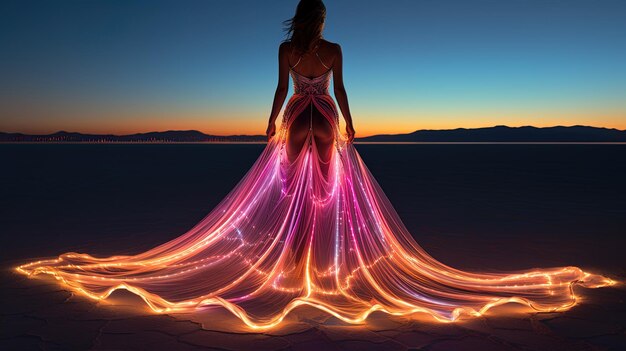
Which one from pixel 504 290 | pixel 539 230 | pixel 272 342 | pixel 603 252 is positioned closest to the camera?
pixel 272 342

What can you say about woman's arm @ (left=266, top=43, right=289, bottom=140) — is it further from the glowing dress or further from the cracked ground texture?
the cracked ground texture

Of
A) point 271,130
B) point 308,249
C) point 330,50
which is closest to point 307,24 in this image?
point 330,50

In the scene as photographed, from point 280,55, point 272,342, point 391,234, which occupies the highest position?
point 280,55

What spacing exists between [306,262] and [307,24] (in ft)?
7.14

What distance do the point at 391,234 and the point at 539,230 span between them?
13.9 ft

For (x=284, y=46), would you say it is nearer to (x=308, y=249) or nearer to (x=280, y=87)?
(x=280, y=87)

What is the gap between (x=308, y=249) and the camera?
4.99m

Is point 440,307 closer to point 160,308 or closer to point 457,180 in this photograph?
point 160,308

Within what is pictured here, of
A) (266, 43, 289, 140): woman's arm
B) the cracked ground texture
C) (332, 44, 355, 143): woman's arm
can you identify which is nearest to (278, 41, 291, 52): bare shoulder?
(266, 43, 289, 140): woman's arm

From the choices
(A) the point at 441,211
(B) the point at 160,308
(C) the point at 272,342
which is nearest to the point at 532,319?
(C) the point at 272,342

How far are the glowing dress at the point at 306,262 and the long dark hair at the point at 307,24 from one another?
13.4 inches

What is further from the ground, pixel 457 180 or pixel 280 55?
pixel 280 55

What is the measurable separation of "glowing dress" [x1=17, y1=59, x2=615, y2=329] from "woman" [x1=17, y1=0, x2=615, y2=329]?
1 centimetres

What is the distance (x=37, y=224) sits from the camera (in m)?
8.78
